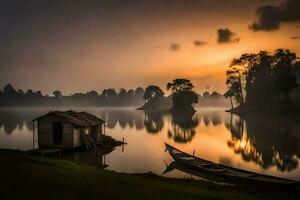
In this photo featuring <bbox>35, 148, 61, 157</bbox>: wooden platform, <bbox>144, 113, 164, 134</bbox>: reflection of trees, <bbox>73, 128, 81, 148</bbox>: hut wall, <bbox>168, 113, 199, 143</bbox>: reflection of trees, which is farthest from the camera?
<bbox>144, 113, 164, 134</bbox>: reflection of trees

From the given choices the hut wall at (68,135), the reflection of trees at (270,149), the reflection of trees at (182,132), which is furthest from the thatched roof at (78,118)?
the reflection of trees at (270,149)

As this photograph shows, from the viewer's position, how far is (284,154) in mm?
43375

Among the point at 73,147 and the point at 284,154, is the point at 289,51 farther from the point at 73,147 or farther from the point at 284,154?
the point at 73,147

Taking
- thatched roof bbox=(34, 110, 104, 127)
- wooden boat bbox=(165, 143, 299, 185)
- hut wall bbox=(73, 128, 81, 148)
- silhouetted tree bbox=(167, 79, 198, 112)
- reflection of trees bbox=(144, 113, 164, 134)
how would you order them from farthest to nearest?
silhouetted tree bbox=(167, 79, 198, 112) → reflection of trees bbox=(144, 113, 164, 134) → hut wall bbox=(73, 128, 81, 148) → thatched roof bbox=(34, 110, 104, 127) → wooden boat bbox=(165, 143, 299, 185)

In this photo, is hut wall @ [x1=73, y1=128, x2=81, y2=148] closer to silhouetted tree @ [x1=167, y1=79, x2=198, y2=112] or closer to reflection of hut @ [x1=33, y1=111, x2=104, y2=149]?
reflection of hut @ [x1=33, y1=111, x2=104, y2=149]

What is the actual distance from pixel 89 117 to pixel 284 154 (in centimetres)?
3001

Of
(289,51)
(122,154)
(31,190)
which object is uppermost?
(289,51)

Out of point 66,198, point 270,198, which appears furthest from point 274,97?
point 66,198

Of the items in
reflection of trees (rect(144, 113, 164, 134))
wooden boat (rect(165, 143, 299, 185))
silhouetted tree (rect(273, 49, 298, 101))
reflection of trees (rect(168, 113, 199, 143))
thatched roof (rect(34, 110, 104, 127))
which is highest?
silhouetted tree (rect(273, 49, 298, 101))

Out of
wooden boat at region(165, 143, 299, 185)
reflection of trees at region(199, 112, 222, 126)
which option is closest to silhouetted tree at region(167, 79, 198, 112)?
reflection of trees at region(199, 112, 222, 126)

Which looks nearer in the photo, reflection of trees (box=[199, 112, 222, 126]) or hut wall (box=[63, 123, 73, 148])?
hut wall (box=[63, 123, 73, 148])

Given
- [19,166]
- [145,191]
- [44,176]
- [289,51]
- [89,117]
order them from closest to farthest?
[145,191], [44,176], [19,166], [89,117], [289,51]

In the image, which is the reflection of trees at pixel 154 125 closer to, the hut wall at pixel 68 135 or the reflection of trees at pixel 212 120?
the reflection of trees at pixel 212 120

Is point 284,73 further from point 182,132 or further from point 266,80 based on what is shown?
point 182,132
